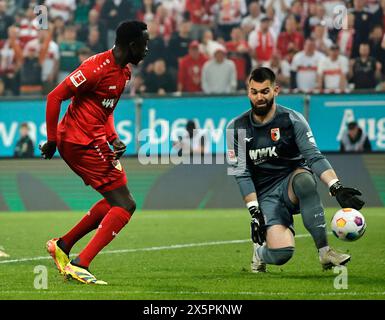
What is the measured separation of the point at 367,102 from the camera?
17.7 metres

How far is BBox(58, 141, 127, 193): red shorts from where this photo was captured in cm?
873

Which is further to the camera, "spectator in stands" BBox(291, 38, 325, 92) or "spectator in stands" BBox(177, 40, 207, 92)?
"spectator in stands" BBox(177, 40, 207, 92)

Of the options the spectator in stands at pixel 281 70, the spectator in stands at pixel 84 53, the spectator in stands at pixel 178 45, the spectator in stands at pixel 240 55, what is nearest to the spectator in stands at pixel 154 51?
the spectator in stands at pixel 178 45

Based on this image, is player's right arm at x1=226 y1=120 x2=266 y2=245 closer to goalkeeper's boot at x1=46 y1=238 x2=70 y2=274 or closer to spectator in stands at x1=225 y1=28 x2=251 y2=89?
goalkeeper's boot at x1=46 y1=238 x2=70 y2=274

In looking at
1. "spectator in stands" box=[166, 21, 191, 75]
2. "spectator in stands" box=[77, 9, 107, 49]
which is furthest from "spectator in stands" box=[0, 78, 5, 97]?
"spectator in stands" box=[166, 21, 191, 75]

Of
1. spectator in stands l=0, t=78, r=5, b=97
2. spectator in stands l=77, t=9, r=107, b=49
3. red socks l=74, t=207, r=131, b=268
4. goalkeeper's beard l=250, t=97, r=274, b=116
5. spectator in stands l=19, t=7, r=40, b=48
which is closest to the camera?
red socks l=74, t=207, r=131, b=268

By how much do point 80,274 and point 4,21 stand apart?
13514 millimetres

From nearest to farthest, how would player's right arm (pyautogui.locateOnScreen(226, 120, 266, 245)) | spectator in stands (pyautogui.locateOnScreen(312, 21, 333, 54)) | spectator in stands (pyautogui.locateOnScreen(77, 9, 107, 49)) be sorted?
player's right arm (pyautogui.locateOnScreen(226, 120, 266, 245)) → spectator in stands (pyautogui.locateOnScreen(312, 21, 333, 54)) → spectator in stands (pyautogui.locateOnScreen(77, 9, 107, 49))

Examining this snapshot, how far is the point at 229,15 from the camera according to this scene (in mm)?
20469

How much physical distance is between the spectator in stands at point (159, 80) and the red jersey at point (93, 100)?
33.8 ft

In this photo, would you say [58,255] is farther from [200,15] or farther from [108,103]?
[200,15]

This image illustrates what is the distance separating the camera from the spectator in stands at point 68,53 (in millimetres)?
19766

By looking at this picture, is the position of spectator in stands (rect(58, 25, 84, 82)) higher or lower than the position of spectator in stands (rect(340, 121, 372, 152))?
higher
